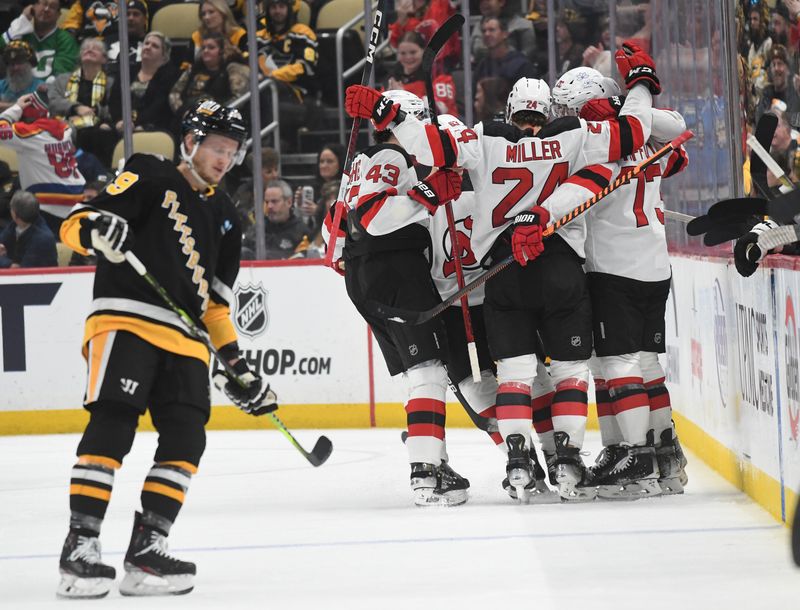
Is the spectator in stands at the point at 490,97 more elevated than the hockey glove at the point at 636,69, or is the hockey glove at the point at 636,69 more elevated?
the spectator in stands at the point at 490,97

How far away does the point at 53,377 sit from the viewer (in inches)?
279

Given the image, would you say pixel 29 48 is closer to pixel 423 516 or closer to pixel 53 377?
pixel 53 377

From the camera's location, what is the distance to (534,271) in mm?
4367

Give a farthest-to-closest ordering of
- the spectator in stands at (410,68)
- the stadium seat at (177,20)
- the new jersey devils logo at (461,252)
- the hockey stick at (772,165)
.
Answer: the stadium seat at (177,20) → the spectator in stands at (410,68) → the new jersey devils logo at (461,252) → the hockey stick at (772,165)

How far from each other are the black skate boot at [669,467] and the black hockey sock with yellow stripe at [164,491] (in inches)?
74.0

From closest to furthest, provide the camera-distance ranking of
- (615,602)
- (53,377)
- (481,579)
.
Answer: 1. (615,602)
2. (481,579)
3. (53,377)

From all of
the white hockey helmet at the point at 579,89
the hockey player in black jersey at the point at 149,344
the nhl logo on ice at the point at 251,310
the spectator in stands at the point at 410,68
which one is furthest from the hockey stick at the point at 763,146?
the spectator in stands at the point at 410,68

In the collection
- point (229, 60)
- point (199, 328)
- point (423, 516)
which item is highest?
point (229, 60)

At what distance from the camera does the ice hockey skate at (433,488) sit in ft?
14.5

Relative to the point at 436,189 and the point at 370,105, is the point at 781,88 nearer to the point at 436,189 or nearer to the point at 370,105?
the point at 436,189

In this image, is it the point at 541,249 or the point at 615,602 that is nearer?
the point at 615,602

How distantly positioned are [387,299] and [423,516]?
0.76 meters

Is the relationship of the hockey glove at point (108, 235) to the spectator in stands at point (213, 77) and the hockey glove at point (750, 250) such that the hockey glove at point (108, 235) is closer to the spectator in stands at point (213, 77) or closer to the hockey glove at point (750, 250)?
the hockey glove at point (750, 250)

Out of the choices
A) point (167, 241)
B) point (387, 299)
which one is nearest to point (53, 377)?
point (387, 299)
